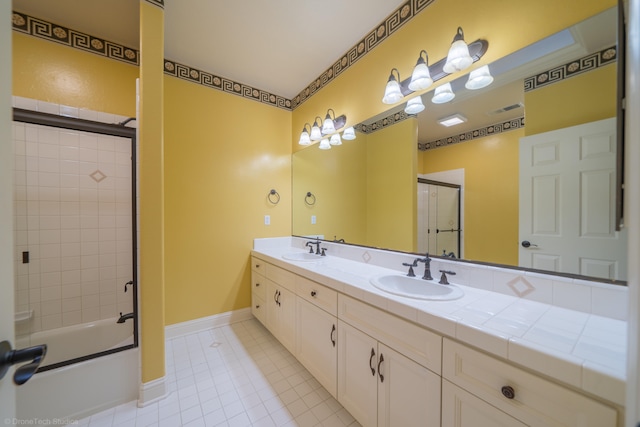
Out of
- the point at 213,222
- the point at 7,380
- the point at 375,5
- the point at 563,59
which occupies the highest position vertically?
the point at 375,5

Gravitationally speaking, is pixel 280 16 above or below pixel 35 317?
above

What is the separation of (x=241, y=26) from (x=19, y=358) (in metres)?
2.29

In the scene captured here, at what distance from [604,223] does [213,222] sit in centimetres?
280

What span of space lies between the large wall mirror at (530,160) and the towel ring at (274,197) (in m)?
1.49

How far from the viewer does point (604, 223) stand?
0.94 m

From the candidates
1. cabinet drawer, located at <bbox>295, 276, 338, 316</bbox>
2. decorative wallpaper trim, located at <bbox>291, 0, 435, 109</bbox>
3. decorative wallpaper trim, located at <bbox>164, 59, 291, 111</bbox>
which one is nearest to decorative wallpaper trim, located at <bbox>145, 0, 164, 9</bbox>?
decorative wallpaper trim, located at <bbox>164, 59, 291, 111</bbox>

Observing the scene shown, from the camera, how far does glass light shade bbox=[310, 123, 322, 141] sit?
2495mm

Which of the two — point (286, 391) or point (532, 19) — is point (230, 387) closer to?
point (286, 391)

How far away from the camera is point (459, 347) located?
835 mm

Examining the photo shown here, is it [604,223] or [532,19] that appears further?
[532,19]

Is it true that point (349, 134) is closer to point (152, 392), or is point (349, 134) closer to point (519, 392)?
point (519, 392)

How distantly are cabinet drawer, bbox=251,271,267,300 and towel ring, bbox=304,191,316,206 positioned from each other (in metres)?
1.01

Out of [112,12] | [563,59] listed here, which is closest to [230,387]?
[563,59]

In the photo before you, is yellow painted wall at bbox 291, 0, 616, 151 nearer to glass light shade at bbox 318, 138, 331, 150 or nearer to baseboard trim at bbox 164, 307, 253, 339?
glass light shade at bbox 318, 138, 331, 150
